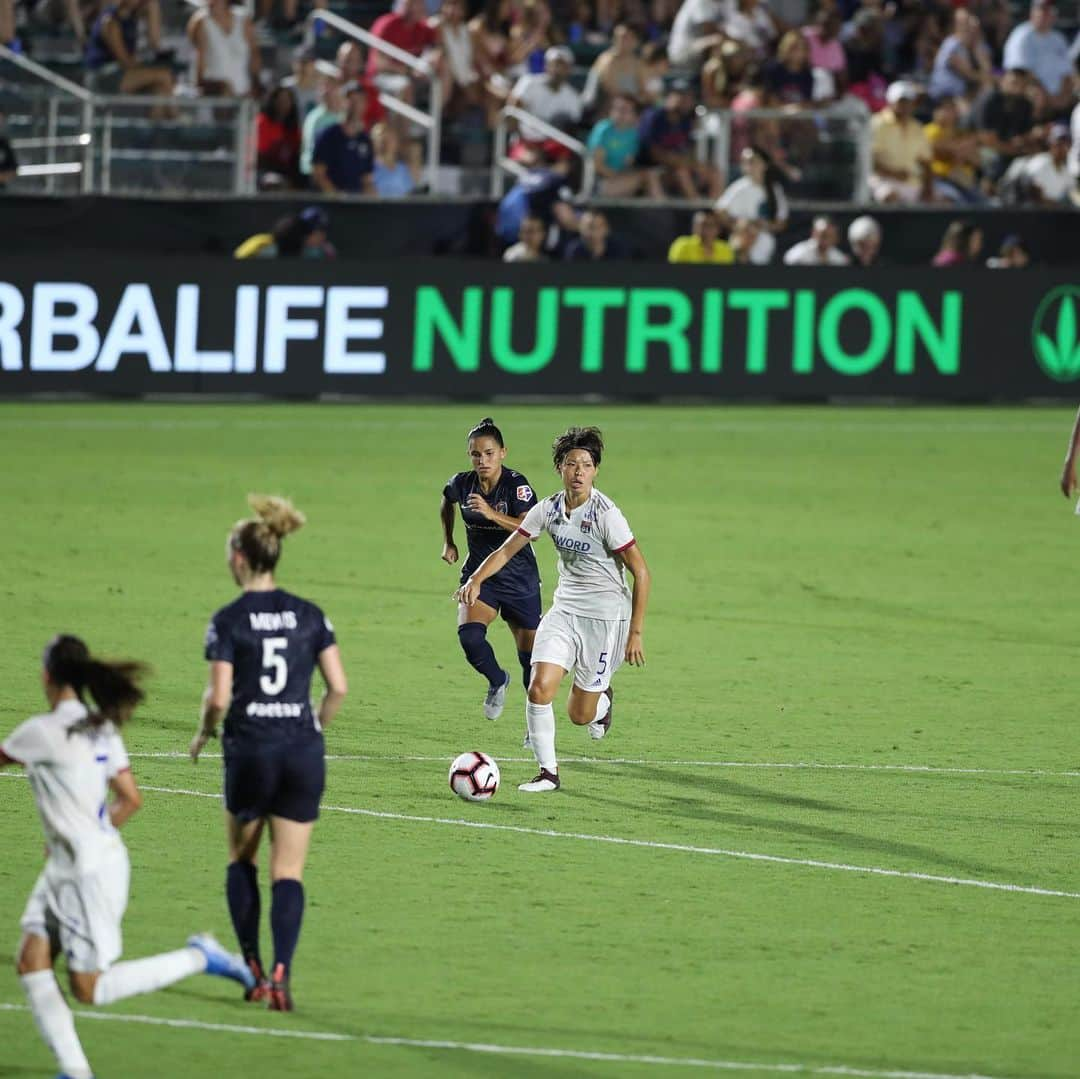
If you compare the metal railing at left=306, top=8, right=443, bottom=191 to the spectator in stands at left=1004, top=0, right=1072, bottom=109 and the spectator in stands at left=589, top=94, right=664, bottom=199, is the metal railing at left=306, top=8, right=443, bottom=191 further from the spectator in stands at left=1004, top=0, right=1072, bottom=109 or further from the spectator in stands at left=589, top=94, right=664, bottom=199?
the spectator in stands at left=1004, top=0, right=1072, bottom=109

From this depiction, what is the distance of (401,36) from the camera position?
2838 cm

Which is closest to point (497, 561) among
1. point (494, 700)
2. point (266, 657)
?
point (494, 700)

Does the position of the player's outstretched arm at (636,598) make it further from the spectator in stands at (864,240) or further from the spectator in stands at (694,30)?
the spectator in stands at (694,30)

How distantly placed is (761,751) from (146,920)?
4500 millimetres

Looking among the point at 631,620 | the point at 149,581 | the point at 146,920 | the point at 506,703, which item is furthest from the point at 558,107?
the point at 146,920

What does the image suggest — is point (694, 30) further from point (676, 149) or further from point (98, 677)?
point (98, 677)

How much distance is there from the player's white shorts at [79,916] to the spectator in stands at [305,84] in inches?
800

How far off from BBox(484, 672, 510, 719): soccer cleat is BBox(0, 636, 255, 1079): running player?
19.5 feet

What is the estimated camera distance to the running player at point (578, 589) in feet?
37.0

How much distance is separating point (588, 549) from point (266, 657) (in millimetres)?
4047

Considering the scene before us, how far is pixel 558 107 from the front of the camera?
2798 cm

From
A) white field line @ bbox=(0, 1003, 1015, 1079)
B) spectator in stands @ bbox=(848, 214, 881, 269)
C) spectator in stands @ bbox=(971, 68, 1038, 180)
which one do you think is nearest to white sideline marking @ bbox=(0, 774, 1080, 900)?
white field line @ bbox=(0, 1003, 1015, 1079)

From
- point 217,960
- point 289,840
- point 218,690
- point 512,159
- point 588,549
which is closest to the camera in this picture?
point 217,960

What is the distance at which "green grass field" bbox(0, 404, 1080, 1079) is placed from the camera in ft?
25.5
